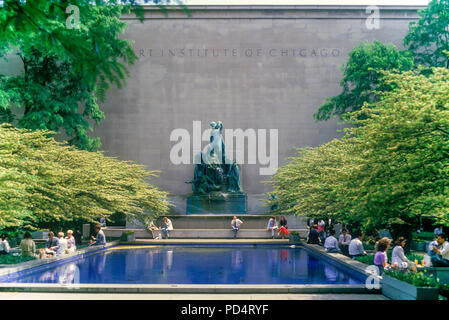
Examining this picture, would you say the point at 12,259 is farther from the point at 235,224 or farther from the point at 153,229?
the point at 235,224

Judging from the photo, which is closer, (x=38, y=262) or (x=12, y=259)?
(x=38, y=262)

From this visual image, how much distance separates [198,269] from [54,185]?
5793 mm

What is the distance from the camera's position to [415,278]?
8.41 meters

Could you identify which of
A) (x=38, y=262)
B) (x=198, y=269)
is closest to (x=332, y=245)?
(x=198, y=269)

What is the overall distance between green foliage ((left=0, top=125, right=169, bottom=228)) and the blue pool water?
1.79 meters

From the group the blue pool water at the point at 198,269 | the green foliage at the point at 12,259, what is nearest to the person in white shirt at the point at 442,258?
the blue pool water at the point at 198,269

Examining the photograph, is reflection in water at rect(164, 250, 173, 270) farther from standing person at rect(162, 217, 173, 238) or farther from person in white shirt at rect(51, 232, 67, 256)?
standing person at rect(162, 217, 173, 238)

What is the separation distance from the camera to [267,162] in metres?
33.3

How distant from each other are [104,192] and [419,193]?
1226cm

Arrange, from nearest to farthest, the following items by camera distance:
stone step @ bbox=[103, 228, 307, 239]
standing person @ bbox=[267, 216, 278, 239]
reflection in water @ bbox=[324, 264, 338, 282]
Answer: reflection in water @ bbox=[324, 264, 338, 282] → standing person @ bbox=[267, 216, 278, 239] → stone step @ bbox=[103, 228, 307, 239]

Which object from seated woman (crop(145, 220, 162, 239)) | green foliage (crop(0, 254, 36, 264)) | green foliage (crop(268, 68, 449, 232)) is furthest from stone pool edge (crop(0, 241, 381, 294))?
seated woman (crop(145, 220, 162, 239))

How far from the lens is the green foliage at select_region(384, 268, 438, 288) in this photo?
324 inches

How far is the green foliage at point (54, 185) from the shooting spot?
1150cm

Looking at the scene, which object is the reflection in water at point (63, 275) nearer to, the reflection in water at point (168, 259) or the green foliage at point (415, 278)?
the reflection in water at point (168, 259)
